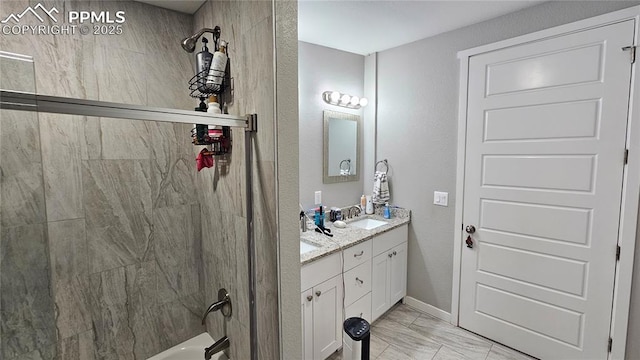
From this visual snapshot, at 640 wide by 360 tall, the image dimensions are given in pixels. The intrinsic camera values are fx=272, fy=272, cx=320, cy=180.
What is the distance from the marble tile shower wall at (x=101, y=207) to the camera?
3.36 ft

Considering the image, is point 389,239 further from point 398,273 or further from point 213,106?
point 213,106

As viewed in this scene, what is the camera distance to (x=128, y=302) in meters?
1.54

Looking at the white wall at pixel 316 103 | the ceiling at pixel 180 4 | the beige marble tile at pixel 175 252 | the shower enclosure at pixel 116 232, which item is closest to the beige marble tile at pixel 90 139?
the shower enclosure at pixel 116 232

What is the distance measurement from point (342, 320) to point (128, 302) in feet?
4.56

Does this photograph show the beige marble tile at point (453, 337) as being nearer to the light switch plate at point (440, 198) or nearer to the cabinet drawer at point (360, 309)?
the cabinet drawer at point (360, 309)

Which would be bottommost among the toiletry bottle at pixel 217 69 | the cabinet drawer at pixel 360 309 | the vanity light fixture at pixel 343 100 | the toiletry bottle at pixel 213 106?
the cabinet drawer at pixel 360 309

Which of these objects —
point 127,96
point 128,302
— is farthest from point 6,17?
point 128,302

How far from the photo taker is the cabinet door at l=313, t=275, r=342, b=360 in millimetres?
1823

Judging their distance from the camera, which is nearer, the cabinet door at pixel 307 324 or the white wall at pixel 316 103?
the cabinet door at pixel 307 324

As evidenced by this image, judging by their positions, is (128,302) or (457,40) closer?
(128,302)

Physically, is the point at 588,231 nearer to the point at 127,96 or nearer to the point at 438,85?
the point at 438,85

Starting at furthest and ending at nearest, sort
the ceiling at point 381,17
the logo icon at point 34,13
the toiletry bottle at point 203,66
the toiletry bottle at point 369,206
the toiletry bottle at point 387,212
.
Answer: the toiletry bottle at point 369,206 → the toiletry bottle at point 387,212 → the ceiling at point 381,17 → the toiletry bottle at point 203,66 → the logo icon at point 34,13

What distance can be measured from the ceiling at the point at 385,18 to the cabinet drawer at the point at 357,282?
1922 millimetres

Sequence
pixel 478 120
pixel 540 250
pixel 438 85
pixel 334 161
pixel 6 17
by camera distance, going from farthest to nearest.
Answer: pixel 334 161 → pixel 438 85 → pixel 478 120 → pixel 540 250 → pixel 6 17
